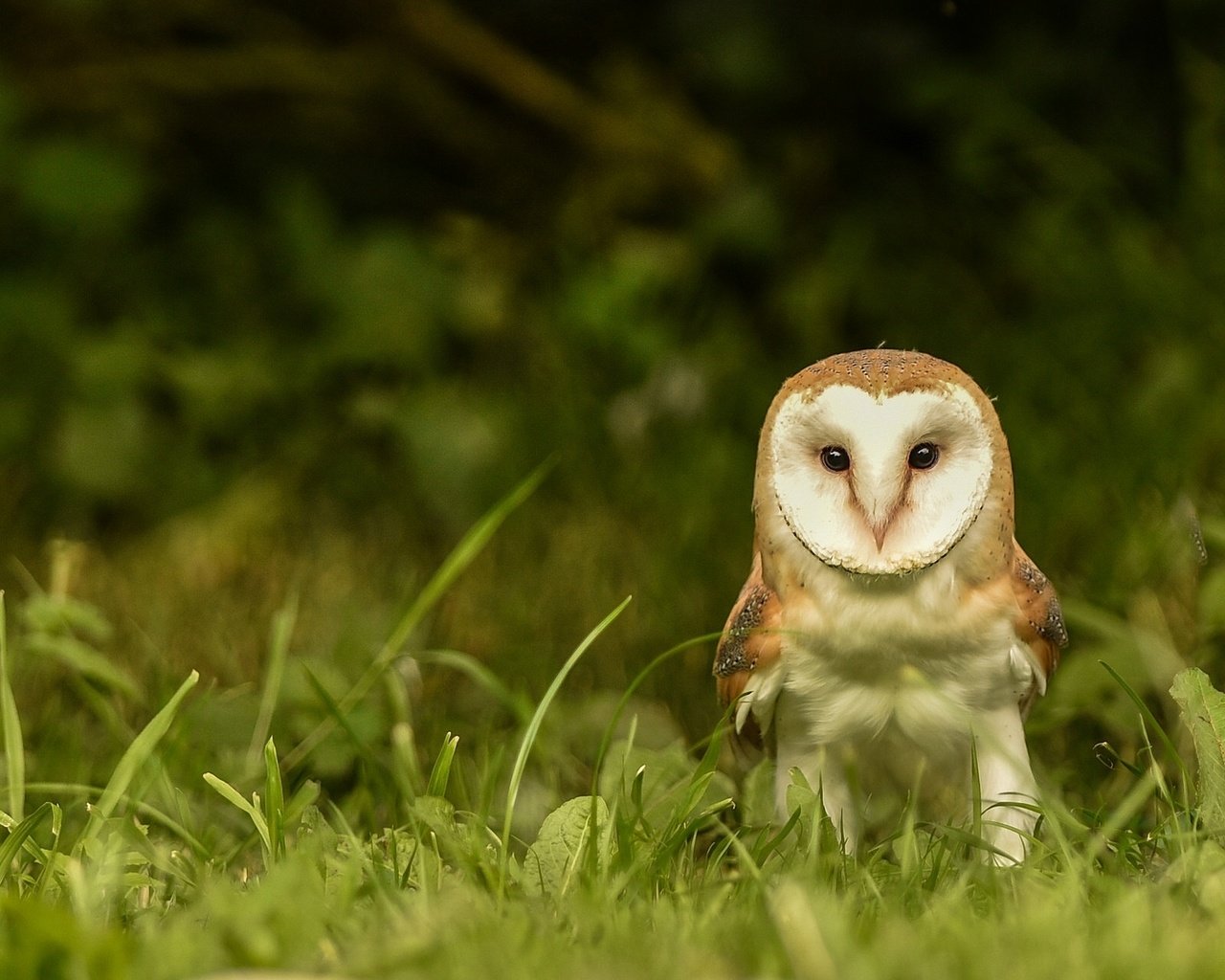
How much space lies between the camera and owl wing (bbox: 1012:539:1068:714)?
171 cm

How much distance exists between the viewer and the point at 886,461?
5.04 ft

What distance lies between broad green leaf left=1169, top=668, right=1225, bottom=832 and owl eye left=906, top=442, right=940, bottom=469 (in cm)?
40

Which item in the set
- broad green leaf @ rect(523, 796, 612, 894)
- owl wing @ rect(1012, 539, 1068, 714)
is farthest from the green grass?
owl wing @ rect(1012, 539, 1068, 714)

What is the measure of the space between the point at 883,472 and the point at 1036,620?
1.06 ft

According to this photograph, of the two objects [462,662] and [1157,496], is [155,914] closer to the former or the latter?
[462,662]

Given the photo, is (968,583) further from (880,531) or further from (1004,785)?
(1004,785)

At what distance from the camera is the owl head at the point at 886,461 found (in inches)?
60.6

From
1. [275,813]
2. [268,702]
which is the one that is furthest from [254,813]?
[268,702]

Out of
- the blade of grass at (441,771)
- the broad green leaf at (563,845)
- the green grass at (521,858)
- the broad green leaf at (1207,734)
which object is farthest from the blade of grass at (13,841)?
the broad green leaf at (1207,734)

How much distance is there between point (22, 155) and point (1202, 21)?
2.87 metres

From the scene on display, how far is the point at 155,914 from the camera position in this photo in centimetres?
154

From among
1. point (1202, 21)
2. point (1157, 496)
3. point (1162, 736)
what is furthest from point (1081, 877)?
point (1202, 21)

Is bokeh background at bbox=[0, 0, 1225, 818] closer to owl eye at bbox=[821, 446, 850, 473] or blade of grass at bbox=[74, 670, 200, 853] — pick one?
blade of grass at bbox=[74, 670, 200, 853]

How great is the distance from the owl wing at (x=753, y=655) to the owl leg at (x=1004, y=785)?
240mm
